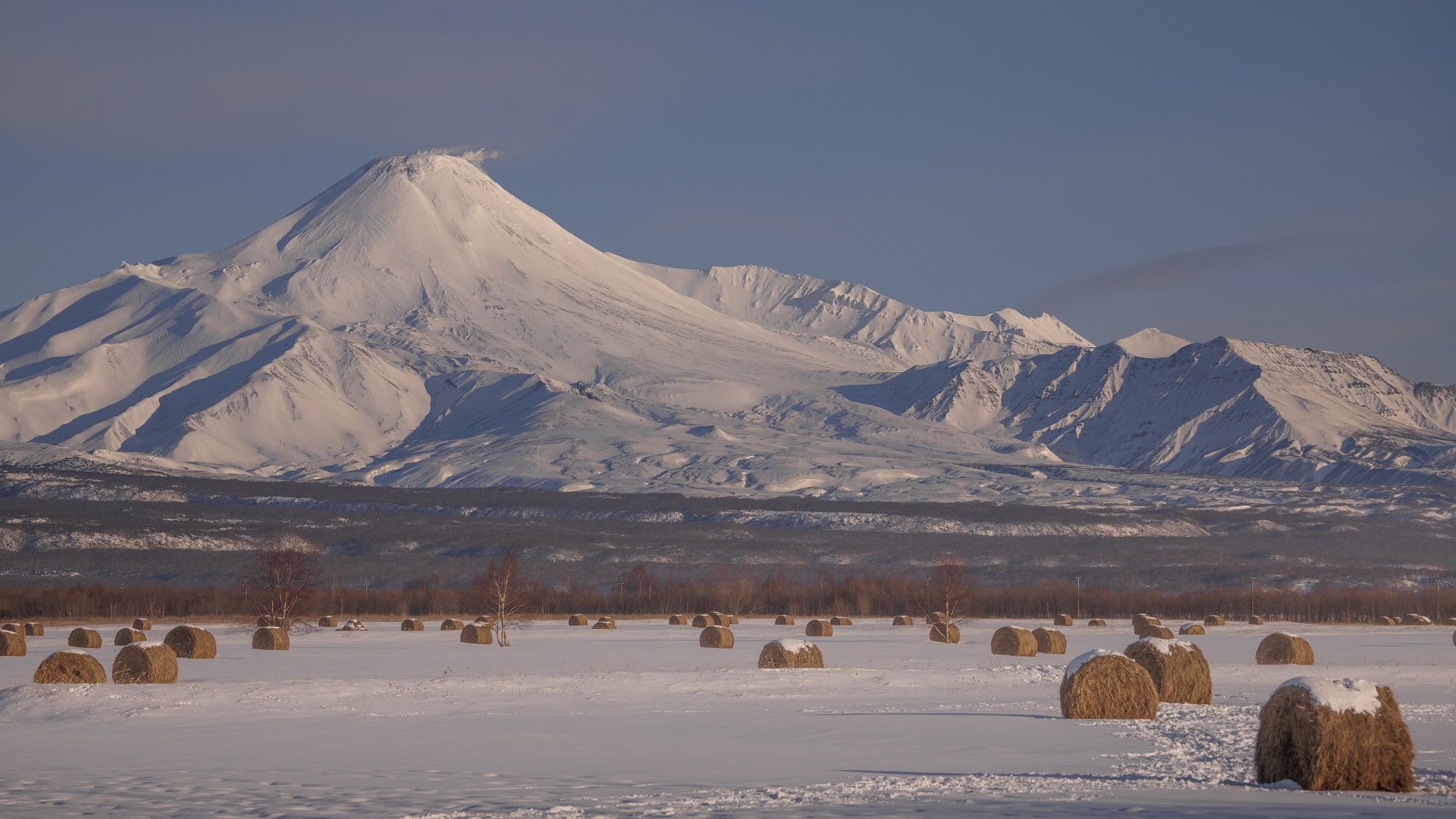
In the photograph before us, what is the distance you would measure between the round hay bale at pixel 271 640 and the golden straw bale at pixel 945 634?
87.1 feet

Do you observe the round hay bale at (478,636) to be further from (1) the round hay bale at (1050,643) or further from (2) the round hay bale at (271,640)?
(1) the round hay bale at (1050,643)

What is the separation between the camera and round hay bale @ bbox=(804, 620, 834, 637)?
2726 inches

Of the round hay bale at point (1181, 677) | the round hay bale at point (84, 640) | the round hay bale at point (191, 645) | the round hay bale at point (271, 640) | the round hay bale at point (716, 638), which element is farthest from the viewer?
the round hay bale at point (84, 640)

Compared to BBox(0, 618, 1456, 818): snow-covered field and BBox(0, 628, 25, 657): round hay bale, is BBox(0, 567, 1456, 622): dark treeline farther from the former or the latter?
BBox(0, 618, 1456, 818): snow-covered field

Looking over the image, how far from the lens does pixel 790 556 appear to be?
160 m

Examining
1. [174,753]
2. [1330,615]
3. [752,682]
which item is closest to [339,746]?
[174,753]

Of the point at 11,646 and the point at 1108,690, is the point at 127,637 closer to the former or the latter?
the point at 11,646

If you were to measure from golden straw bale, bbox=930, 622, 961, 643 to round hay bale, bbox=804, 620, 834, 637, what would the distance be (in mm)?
6444

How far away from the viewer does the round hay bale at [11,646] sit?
50906 millimetres

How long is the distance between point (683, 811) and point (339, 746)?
A: 921cm

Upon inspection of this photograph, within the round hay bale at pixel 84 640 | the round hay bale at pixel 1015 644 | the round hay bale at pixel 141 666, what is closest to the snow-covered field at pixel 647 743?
the round hay bale at pixel 141 666

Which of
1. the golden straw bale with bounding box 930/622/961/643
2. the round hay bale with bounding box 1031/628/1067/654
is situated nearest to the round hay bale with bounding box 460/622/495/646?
the golden straw bale with bounding box 930/622/961/643

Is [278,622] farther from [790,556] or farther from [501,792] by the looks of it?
[790,556]

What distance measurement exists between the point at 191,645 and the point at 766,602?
233ft
